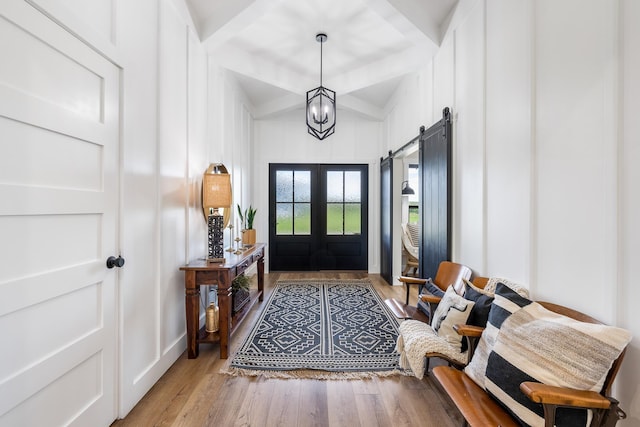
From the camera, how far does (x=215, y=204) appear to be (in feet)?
9.14

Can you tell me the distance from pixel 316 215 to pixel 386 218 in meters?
1.35

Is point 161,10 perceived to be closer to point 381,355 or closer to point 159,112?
point 159,112

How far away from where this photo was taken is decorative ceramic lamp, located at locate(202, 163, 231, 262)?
106 inches

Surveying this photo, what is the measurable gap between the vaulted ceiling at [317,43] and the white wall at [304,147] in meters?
0.45

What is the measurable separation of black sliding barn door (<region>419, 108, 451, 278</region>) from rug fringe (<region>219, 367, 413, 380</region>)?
1.12 metres

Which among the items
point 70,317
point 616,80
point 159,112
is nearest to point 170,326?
point 70,317

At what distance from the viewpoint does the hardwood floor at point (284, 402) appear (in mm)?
1771

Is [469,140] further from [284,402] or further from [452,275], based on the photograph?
[284,402]

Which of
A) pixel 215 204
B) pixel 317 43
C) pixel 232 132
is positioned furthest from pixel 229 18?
pixel 215 204

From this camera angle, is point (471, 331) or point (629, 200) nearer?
point (629, 200)

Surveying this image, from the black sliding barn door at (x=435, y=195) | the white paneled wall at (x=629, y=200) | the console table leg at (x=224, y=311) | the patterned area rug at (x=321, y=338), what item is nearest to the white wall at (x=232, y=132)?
the patterned area rug at (x=321, y=338)

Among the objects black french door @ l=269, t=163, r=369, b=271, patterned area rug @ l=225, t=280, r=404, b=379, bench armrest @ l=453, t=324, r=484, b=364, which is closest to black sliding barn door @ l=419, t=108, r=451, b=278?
patterned area rug @ l=225, t=280, r=404, b=379

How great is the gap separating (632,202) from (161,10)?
296cm

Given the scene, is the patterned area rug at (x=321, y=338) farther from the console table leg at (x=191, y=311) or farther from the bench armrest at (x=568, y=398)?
the bench armrest at (x=568, y=398)
